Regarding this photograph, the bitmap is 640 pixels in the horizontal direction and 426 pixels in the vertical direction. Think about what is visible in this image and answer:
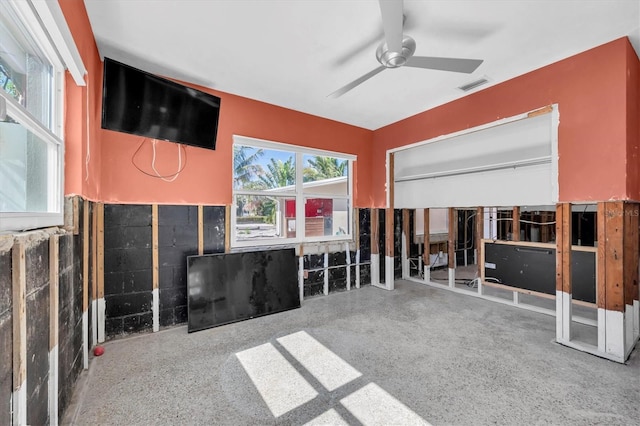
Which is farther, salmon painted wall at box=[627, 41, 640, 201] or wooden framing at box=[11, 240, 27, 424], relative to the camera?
salmon painted wall at box=[627, 41, 640, 201]

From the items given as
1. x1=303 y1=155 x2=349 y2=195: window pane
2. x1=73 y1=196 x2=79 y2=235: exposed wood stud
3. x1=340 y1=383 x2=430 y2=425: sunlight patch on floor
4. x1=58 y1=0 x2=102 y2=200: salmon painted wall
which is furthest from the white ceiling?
x1=340 y1=383 x2=430 y2=425: sunlight patch on floor

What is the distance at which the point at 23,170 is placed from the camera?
4.83ft

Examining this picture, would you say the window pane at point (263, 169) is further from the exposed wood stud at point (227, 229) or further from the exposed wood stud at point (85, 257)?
the exposed wood stud at point (85, 257)

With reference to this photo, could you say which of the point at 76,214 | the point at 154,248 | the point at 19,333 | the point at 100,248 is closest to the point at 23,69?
the point at 76,214

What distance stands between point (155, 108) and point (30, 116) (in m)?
1.43

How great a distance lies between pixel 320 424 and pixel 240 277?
2047 millimetres

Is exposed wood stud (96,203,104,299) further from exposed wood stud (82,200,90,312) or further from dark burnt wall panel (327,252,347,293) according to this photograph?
dark burnt wall panel (327,252,347,293)

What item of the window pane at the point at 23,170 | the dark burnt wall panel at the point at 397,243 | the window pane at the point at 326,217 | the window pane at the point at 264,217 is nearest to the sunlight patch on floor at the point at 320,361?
the window pane at the point at 264,217

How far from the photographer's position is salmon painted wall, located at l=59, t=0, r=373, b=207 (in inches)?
79.1

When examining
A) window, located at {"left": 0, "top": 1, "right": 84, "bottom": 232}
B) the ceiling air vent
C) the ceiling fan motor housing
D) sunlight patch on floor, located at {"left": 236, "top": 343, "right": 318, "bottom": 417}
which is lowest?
sunlight patch on floor, located at {"left": 236, "top": 343, "right": 318, "bottom": 417}

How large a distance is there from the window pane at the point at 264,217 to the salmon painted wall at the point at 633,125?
368 cm

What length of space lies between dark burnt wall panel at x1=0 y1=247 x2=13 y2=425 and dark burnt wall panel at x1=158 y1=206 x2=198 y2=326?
1.97 metres

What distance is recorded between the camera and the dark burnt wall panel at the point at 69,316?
67.8 inches

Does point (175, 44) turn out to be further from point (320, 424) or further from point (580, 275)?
point (580, 275)
